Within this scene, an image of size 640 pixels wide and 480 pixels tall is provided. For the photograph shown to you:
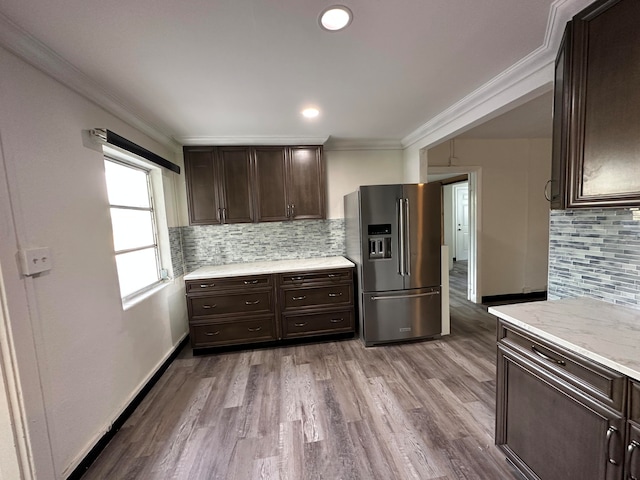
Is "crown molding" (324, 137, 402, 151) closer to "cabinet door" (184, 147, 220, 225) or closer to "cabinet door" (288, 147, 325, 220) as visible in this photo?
"cabinet door" (288, 147, 325, 220)

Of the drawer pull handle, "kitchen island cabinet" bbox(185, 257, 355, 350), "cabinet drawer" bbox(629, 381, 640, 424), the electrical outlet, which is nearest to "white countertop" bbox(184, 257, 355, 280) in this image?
"kitchen island cabinet" bbox(185, 257, 355, 350)

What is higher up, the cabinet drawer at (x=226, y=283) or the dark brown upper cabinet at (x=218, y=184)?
the dark brown upper cabinet at (x=218, y=184)

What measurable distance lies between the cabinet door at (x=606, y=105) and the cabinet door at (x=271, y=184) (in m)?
2.58

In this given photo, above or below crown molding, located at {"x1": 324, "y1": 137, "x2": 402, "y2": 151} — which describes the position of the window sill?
below

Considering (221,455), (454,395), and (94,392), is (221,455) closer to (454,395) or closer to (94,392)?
(94,392)

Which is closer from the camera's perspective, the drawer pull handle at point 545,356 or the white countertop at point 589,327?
the white countertop at point 589,327

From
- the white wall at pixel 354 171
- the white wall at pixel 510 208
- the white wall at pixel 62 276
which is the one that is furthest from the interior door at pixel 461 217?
the white wall at pixel 62 276

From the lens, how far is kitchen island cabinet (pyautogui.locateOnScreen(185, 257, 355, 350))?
2781 mm

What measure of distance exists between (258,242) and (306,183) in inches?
38.5

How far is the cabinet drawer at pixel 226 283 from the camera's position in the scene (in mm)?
2748

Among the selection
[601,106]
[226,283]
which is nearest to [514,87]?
[601,106]

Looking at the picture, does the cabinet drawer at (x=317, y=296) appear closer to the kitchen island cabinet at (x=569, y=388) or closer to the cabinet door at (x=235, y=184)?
the cabinet door at (x=235, y=184)

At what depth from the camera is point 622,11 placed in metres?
1.07

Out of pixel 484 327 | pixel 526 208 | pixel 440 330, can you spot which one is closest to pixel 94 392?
pixel 440 330
